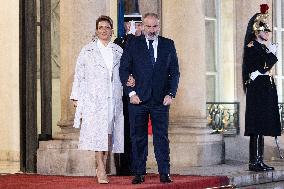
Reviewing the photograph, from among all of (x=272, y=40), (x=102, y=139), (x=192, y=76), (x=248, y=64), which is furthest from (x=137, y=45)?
(x=272, y=40)

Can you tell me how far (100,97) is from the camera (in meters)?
10.8

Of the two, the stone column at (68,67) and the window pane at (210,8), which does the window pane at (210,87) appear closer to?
the window pane at (210,8)

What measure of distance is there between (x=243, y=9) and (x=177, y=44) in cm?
277

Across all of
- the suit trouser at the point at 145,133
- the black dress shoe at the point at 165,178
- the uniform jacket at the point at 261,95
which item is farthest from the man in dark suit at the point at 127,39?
the uniform jacket at the point at 261,95

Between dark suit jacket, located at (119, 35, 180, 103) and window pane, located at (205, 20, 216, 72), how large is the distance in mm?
6394

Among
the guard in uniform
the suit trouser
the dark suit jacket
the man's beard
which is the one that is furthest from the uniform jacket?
the suit trouser

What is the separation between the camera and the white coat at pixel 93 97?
35.4 ft

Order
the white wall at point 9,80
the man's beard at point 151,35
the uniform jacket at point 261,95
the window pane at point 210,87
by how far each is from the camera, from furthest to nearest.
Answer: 1. the window pane at point 210,87
2. the white wall at point 9,80
3. the uniform jacket at point 261,95
4. the man's beard at point 151,35

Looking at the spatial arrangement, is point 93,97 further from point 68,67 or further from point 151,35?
point 68,67

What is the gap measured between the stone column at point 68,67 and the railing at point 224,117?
4.17m

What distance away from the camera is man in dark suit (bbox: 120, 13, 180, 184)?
34.9 feet

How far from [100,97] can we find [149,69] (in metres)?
0.69

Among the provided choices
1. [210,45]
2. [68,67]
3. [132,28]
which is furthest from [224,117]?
[132,28]

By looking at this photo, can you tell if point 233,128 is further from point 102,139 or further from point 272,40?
point 102,139
